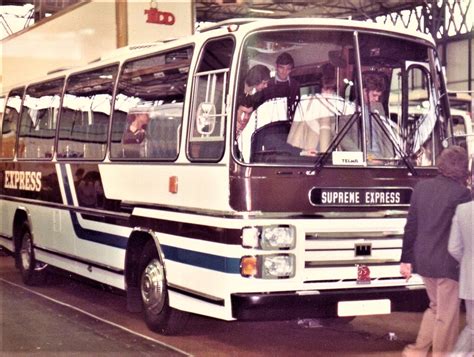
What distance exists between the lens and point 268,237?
7746 millimetres

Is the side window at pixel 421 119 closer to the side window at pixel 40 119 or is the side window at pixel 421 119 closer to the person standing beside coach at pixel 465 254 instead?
the person standing beside coach at pixel 465 254

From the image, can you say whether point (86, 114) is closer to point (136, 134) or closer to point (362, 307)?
point (136, 134)

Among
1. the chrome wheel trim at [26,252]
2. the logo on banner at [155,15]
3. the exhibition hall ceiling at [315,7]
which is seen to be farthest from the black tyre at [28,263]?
the exhibition hall ceiling at [315,7]

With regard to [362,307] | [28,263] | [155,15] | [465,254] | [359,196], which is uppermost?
[155,15]

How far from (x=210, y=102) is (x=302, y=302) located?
6.31 feet

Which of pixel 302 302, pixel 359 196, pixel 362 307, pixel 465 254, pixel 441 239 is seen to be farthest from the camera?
pixel 359 196

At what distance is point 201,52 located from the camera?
28.2 feet

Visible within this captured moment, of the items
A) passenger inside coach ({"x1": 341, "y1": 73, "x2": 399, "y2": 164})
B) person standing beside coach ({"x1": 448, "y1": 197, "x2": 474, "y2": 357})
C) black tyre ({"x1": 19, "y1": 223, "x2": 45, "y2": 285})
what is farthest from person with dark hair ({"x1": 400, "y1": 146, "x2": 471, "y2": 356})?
black tyre ({"x1": 19, "y1": 223, "x2": 45, "y2": 285})

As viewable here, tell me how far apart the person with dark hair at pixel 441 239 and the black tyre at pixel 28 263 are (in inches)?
276

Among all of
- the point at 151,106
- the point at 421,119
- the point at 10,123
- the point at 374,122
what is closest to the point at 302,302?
the point at 374,122

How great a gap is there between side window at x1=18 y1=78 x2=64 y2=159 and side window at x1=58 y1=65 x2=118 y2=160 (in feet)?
1.36

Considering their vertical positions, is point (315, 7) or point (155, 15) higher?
point (315, 7)

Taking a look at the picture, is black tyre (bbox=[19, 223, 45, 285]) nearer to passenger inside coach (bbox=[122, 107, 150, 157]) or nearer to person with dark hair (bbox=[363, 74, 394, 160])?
passenger inside coach (bbox=[122, 107, 150, 157])

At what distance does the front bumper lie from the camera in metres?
7.71
